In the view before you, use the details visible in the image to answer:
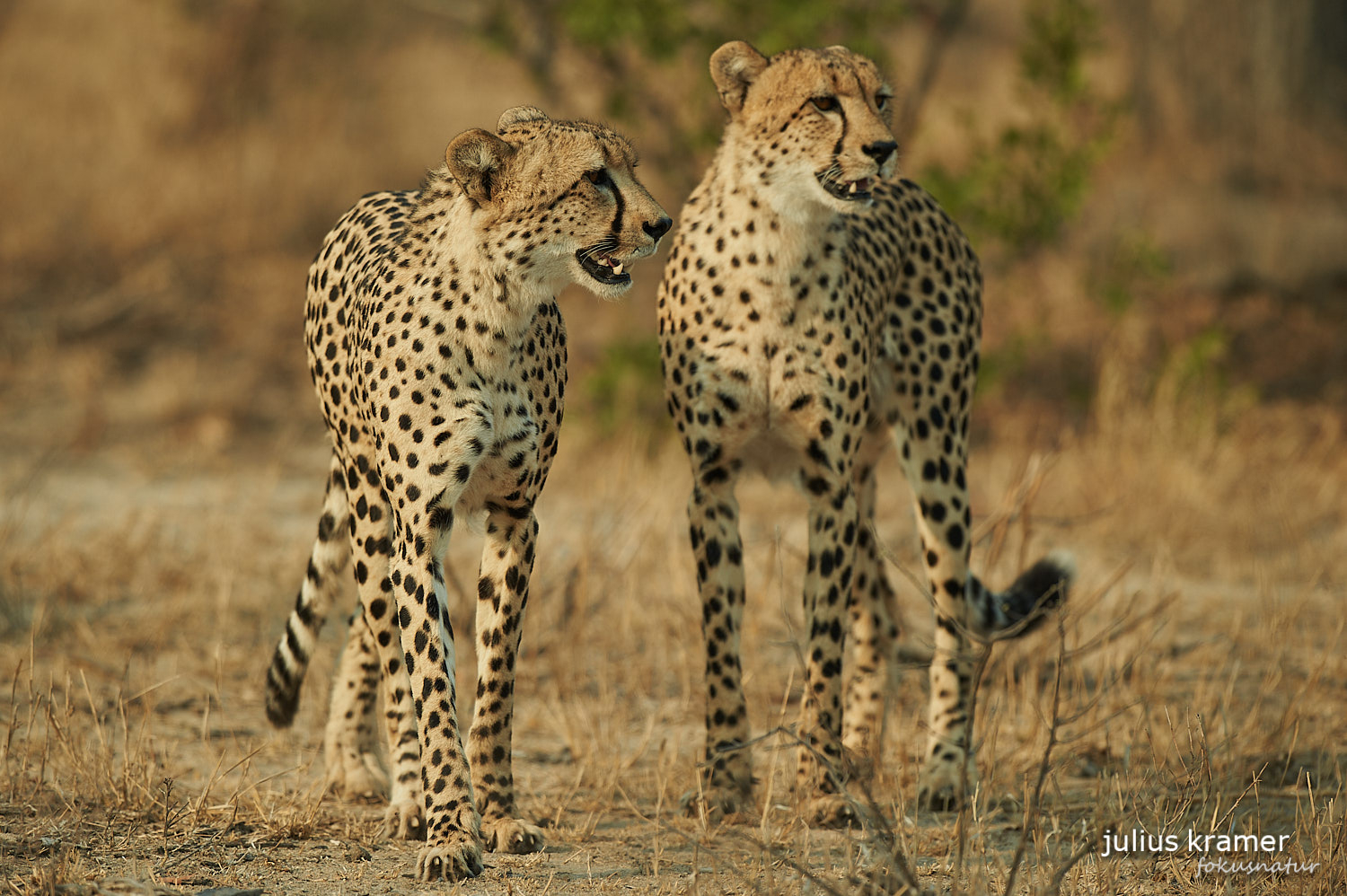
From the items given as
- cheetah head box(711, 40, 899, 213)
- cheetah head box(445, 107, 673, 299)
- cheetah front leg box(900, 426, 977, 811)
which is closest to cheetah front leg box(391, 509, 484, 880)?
cheetah head box(445, 107, 673, 299)

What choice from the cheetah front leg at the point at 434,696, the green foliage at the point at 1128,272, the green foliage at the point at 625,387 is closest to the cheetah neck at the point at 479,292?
the cheetah front leg at the point at 434,696

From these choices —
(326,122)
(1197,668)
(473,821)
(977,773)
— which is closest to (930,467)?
(977,773)

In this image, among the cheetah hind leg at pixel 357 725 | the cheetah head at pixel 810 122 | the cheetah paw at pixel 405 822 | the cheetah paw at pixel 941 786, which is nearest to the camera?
the cheetah paw at pixel 405 822

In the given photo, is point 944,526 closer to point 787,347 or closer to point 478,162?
point 787,347

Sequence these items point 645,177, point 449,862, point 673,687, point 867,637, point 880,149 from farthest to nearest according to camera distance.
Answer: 1. point 645,177
2. point 673,687
3. point 867,637
4. point 880,149
5. point 449,862

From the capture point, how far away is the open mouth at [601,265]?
128 inches

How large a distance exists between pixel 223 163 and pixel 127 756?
26.6ft

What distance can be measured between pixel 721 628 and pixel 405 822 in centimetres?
85

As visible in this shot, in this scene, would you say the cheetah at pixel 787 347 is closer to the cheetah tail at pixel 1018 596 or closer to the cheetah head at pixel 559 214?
the cheetah tail at pixel 1018 596

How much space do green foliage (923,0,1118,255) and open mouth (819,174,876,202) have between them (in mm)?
3139

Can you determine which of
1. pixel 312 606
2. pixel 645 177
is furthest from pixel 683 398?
pixel 645 177

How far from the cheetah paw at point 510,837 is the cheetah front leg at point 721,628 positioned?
1.52 ft

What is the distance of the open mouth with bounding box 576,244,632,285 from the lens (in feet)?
10.6

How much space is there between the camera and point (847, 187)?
143 inches
